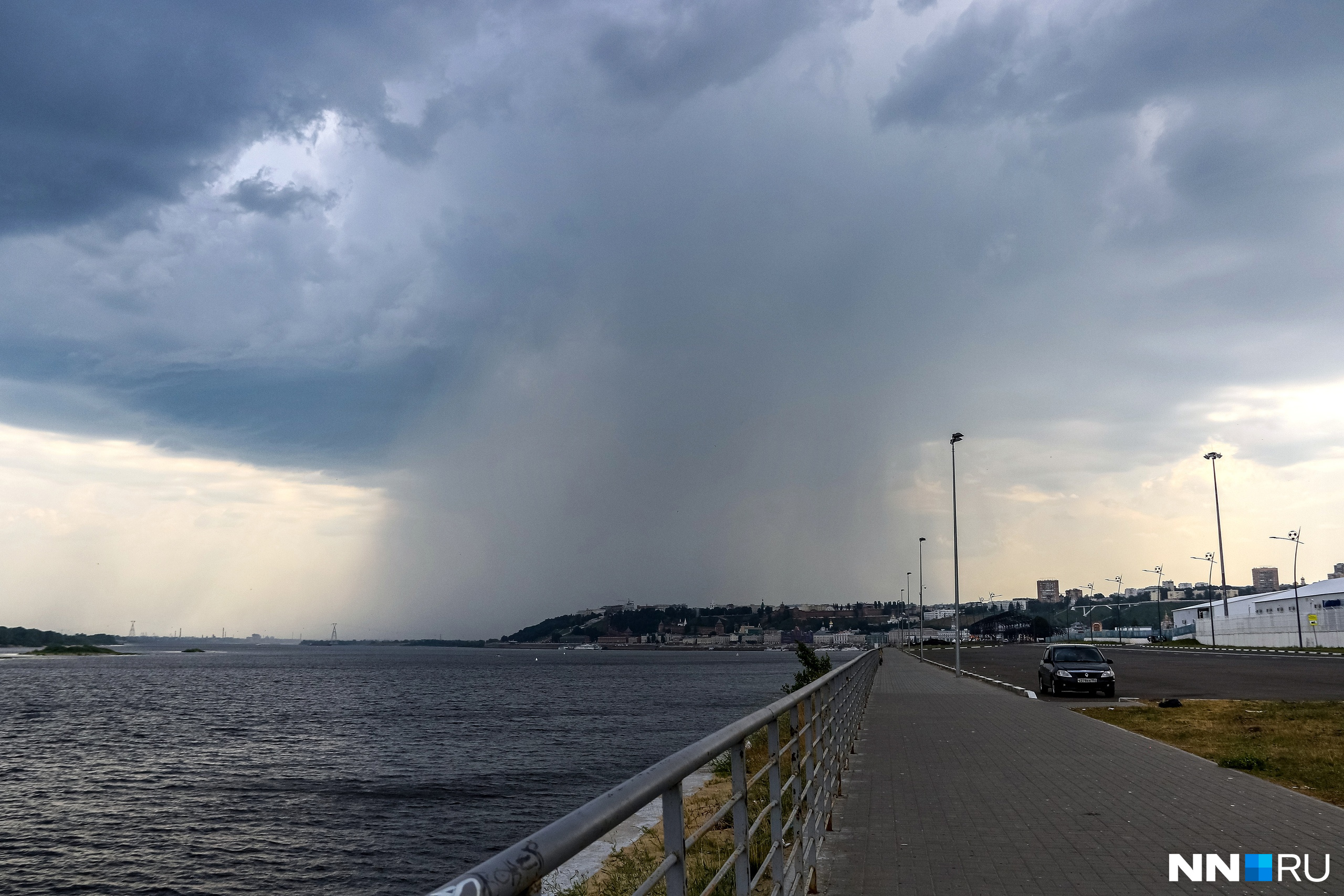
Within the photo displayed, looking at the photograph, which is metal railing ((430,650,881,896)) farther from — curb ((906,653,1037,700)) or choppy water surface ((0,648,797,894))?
curb ((906,653,1037,700))

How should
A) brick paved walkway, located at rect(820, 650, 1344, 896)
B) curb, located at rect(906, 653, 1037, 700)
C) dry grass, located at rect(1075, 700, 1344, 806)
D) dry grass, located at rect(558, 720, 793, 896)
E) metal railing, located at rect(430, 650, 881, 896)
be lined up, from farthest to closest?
curb, located at rect(906, 653, 1037, 700)
dry grass, located at rect(1075, 700, 1344, 806)
dry grass, located at rect(558, 720, 793, 896)
brick paved walkway, located at rect(820, 650, 1344, 896)
metal railing, located at rect(430, 650, 881, 896)

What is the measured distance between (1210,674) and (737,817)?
3902 cm

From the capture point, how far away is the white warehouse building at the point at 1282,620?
222 ft

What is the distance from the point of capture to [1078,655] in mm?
28594

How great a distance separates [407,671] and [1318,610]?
10265 centimetres

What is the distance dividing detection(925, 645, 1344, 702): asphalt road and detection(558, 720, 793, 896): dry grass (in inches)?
652

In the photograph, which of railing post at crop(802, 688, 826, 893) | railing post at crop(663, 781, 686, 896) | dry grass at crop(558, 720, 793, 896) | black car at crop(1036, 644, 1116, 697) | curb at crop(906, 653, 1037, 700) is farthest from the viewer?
curb at crop(906, 653, 1037, 700)

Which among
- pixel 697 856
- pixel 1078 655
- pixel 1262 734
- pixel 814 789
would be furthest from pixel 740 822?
pixel 1078 655

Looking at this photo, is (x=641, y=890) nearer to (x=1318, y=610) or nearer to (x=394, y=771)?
(x=394, y=771)

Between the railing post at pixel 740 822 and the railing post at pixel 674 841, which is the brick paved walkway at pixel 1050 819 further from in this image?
the railing post at pixel 674 841

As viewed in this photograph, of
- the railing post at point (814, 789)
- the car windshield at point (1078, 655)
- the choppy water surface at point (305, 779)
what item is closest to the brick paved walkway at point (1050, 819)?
the railing post at point (814, 789)

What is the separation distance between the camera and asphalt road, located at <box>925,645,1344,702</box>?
26.5 m

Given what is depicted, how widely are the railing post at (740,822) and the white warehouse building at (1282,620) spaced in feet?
249

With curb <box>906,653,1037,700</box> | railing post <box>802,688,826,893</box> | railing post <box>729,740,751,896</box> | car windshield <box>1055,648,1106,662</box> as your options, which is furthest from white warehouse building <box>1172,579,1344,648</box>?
railing post <box>729,740,751,896</box>
